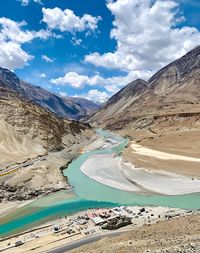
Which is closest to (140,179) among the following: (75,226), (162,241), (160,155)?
(160,155)

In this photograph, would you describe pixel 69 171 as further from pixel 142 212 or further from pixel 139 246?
pixel 139 246

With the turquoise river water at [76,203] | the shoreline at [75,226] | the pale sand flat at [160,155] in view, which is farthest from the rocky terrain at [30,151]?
the pale sand flat at [160,155]

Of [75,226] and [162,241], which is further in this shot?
[75,226]

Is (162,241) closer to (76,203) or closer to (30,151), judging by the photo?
(76,203)

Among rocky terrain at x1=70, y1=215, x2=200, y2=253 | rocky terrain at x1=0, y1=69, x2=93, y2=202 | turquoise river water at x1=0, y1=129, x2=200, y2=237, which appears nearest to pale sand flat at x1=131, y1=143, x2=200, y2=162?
rocky terrain at x1=0, y1=69, x2=93, y2=202

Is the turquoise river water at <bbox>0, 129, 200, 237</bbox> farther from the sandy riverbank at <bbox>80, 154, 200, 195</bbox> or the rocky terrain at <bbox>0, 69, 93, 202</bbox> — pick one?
the rocky terrain at <bbox>0, 69, 93, 202</bbox>

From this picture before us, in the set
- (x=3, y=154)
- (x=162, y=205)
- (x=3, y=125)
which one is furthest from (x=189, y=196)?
(x=3, y=125)

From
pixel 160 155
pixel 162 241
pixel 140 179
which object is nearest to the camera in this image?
pixel 162 241
